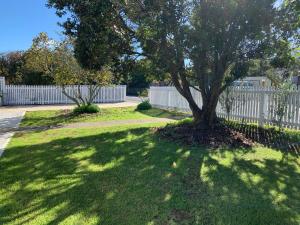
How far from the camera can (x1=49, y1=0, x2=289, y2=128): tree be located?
718 centimetres

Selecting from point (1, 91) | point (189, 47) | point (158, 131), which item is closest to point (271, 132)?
point (158, 131)

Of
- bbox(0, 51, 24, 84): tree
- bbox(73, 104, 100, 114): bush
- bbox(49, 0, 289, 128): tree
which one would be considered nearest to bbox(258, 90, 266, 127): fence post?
bbox(49, 0, 289, 128): tree

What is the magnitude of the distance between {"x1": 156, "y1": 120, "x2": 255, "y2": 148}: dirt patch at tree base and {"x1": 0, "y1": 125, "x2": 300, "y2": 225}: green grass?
459 millimetres

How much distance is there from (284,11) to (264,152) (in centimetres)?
334

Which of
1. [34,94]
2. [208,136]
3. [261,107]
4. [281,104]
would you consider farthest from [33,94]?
[281,104]

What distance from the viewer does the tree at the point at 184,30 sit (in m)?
7.18

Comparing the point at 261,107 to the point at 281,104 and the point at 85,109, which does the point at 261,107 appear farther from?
the point at 85,109

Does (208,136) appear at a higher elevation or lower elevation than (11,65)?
lower

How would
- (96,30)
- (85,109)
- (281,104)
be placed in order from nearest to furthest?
1. (96,30)
2. (281,104)
3. (85,109)

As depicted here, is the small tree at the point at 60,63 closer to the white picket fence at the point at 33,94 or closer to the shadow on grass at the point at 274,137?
the white picket fence at the point at 33,94

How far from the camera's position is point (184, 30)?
7.32m

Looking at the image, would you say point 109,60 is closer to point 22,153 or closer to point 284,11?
point 22,153

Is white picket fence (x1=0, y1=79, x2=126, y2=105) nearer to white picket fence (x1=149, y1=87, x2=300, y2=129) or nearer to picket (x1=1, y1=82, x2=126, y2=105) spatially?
picket (x1=1, y1=82, x2=126, y2=105)

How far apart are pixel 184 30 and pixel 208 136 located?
3.00 metres
